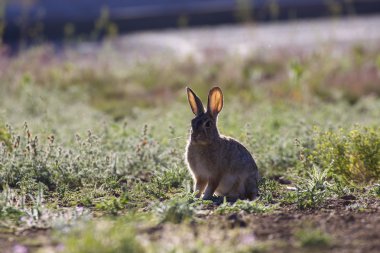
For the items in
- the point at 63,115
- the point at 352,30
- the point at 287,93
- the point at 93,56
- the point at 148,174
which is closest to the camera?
the point at 148,174

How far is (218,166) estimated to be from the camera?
6.67m

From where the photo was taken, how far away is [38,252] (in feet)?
14.5

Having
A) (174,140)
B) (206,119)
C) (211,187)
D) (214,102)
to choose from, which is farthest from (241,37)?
(211,187)

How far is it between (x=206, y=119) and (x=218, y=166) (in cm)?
39

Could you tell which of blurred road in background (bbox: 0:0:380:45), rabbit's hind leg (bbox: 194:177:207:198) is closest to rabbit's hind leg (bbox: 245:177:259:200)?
rabbit's hind leg (bbox: 194:177:207:198)

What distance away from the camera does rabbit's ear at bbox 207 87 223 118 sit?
22.3ft

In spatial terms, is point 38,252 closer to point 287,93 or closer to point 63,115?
point 63,115

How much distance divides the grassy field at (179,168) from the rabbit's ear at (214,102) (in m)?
0.38

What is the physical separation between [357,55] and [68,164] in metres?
8.24

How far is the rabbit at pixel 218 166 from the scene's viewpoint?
6.63 meters

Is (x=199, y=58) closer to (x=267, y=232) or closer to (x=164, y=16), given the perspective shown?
(x=164, y=16)

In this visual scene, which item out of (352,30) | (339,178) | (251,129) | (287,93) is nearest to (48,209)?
(339,178)

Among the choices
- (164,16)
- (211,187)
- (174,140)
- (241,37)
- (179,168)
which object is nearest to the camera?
(211,187)

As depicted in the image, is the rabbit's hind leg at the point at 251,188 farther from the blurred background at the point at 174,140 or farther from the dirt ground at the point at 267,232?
the dirt ground at the point at 267,232
